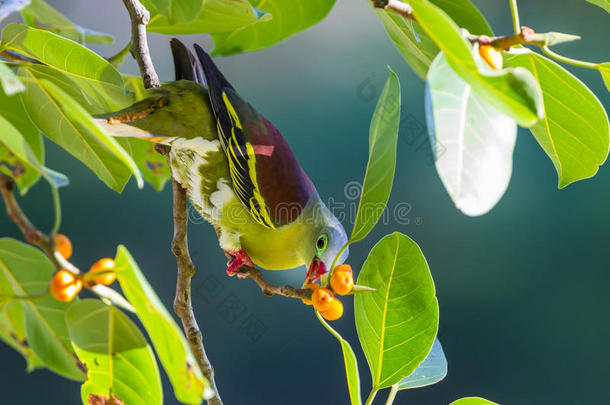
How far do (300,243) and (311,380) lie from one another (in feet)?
5.79

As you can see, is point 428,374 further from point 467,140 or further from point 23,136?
point 23,136

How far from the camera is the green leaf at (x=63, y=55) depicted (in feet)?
2.03

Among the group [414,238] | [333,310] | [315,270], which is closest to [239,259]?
[315,270]

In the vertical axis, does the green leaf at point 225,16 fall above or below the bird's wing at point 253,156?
above

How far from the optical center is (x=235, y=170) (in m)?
0.93

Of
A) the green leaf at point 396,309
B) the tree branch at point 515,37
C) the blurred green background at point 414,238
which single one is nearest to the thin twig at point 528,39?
the tree branch at point 515,37

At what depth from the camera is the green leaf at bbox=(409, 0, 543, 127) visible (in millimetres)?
375

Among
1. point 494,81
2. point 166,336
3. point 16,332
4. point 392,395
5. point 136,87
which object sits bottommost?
point 392,395

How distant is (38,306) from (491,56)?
0.51m

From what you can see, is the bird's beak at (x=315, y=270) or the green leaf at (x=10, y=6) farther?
the bird's beak at (x=315, y=270)

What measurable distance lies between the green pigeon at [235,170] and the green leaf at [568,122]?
45 centimetres

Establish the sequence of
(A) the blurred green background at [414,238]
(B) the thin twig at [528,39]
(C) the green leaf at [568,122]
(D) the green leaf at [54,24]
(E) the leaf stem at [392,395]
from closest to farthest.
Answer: (B) the thin twig at [528,39]
(C) the green leaf at [568,122]
(E) the leaf stem at [392,395]
(D) the green leaf at [54,24]
(A) the blurred green background at [414,238]

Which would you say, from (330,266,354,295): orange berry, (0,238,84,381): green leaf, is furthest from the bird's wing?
(0,238,84,381): green leaf

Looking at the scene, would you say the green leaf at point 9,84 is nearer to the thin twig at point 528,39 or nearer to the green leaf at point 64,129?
the green leaf at point 64,129
